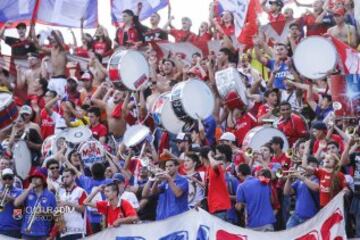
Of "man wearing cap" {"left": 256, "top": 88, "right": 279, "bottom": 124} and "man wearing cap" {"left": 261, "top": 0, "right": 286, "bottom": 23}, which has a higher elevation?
"man wearing cap" {"left": 261, "top": 0, "right": 286, "bottom": 23}

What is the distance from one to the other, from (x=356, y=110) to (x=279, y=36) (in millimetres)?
5060

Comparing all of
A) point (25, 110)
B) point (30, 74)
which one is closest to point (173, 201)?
point (25, 110)

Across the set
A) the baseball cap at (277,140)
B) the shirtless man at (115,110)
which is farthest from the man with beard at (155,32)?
the baseball cap at (277,140)

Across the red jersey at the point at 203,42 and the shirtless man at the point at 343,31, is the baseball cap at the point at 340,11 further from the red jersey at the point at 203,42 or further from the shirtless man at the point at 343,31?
the red jersey at the point at 203,42

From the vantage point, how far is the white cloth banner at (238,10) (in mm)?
25141

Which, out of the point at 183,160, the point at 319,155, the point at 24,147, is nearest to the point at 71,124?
the point at 24,147

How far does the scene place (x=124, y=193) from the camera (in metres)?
19.7

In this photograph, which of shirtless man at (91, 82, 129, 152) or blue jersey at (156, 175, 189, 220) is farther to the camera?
shirtless man at (91, 82, 129, 152)

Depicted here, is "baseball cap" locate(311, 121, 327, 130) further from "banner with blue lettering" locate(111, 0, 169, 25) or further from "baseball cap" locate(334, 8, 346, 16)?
"banner with blue lettering" locate(111, 0, 169, 25)

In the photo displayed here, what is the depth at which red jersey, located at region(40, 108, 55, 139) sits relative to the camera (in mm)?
23828

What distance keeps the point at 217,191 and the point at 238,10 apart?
6.91 metres

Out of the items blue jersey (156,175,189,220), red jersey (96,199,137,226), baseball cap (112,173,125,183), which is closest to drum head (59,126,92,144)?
baseball cap (112,173,125,183)

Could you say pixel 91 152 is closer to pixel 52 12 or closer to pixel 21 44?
pixel 21 44

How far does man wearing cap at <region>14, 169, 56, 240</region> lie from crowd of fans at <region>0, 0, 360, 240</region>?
0.01 metres
